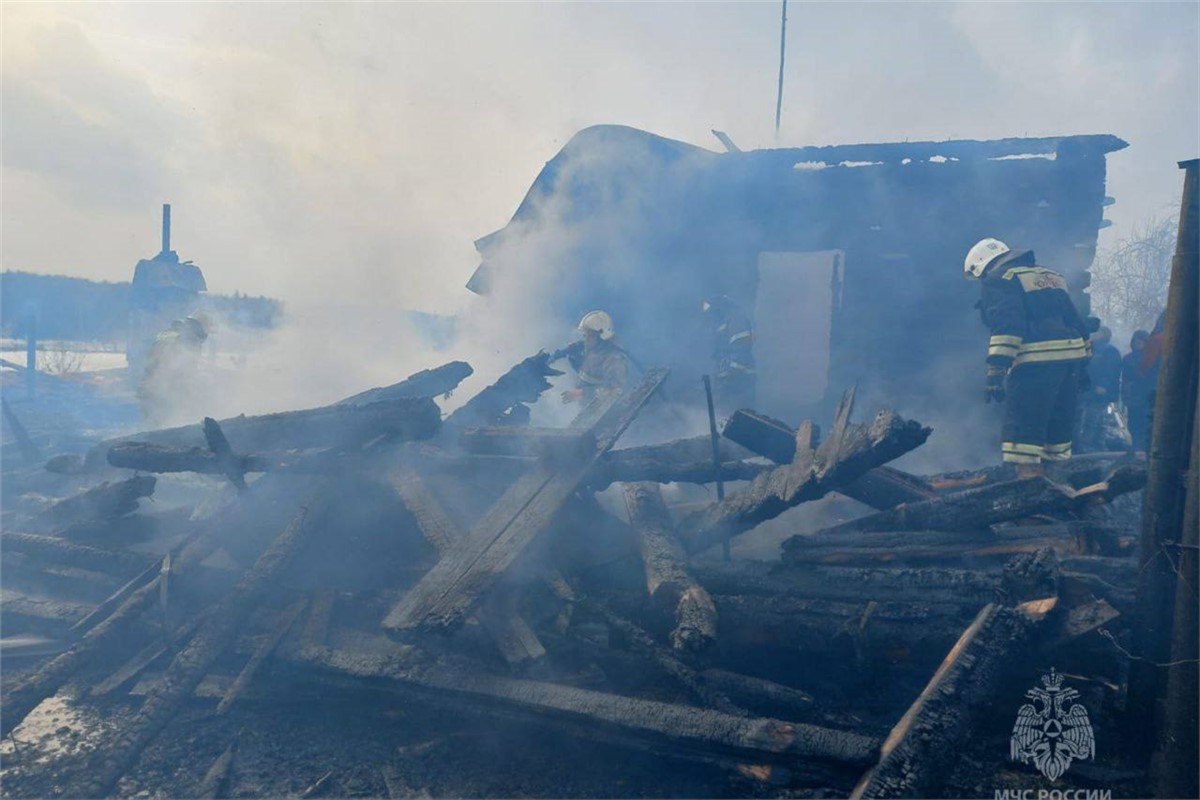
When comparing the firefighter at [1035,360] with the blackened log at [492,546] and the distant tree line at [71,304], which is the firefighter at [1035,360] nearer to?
the blackened log at [492,546]

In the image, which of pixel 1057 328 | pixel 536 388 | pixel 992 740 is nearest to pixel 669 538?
pixel 992 740

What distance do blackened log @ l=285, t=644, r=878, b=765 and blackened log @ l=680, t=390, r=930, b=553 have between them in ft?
5.45

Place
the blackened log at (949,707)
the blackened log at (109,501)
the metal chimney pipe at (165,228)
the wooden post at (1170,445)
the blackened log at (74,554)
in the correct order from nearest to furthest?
1. the blackened log at (949,707)
2. the wooden post at (1170,445)
3. the blackened log at (74,554)
4. the blackened log at (109,501)
5. the metal chimney pipe at (165,228)

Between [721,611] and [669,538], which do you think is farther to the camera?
[669,538]

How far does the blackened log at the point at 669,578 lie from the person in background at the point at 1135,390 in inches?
282

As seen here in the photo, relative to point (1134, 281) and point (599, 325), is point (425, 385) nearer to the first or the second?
point (599, 325)

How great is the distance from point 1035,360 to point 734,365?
4037 millimetres

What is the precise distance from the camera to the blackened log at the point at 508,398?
280 inches

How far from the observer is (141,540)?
5762mm

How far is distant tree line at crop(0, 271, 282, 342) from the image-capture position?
22453mm

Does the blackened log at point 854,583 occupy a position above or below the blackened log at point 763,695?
above

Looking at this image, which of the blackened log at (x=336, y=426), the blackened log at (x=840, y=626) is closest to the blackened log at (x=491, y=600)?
the blackened log at (x=336, y=426)

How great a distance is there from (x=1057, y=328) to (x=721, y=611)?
4417 mm

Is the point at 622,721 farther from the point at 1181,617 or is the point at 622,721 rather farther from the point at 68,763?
the point at 68,763
